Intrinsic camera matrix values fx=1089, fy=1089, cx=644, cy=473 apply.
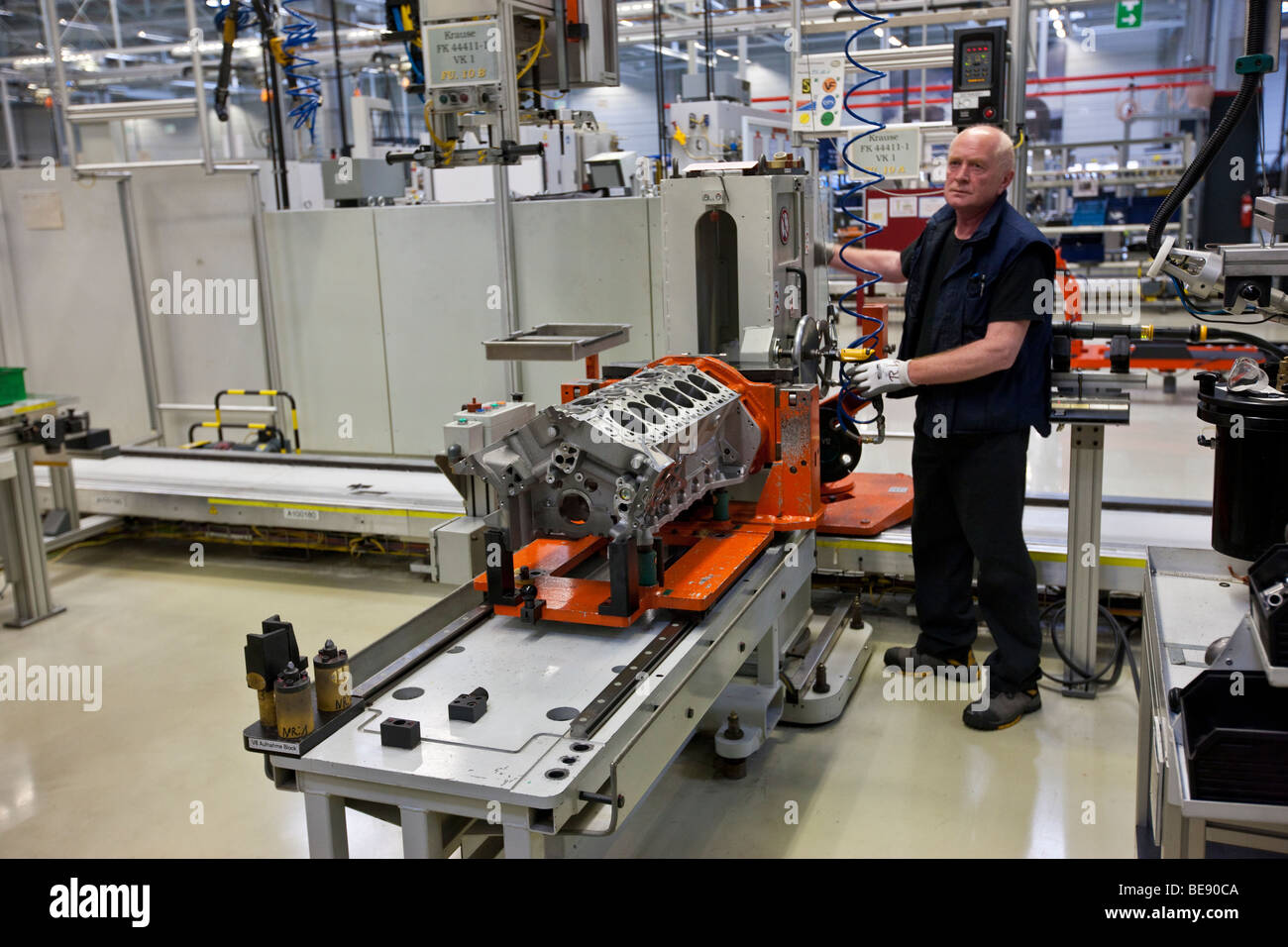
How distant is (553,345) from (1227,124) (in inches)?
61.0

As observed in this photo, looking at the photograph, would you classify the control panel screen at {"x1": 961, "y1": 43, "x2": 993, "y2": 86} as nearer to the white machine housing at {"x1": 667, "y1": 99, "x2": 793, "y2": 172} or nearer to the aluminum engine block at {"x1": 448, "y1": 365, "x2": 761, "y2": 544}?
the aluminum engine block at {"x1": 448, "y1": 365, "x2": 761, "y2": 544}

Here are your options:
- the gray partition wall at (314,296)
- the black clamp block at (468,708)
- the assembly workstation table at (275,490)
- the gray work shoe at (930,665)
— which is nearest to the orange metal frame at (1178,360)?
the gray partition wall at (314,296)

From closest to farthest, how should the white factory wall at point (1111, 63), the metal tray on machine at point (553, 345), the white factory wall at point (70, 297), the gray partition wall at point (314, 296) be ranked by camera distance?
the metal tray on machine at point (553, 345), the gray partition wall at point (314, 296), the white factory wall at point (70, 297), the white factory wall at point (1111, 63)

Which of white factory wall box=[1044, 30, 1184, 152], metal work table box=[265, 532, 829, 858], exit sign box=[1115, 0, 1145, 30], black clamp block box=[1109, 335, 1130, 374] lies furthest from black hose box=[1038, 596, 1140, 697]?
white factory wall box=[1044, 30, 1184, 152]

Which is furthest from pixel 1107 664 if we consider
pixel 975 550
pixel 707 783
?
pixel 707 783

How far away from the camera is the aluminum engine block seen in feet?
7.89

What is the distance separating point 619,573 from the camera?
2.37m

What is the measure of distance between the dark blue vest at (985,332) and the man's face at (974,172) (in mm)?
61

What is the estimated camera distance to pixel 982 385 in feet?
9.87

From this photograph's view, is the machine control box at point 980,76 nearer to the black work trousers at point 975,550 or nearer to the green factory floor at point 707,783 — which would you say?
the black work trousers at point 975,550

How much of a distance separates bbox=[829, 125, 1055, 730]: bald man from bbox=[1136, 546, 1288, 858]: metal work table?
806 mm

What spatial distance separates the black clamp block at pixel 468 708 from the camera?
6.59ft
